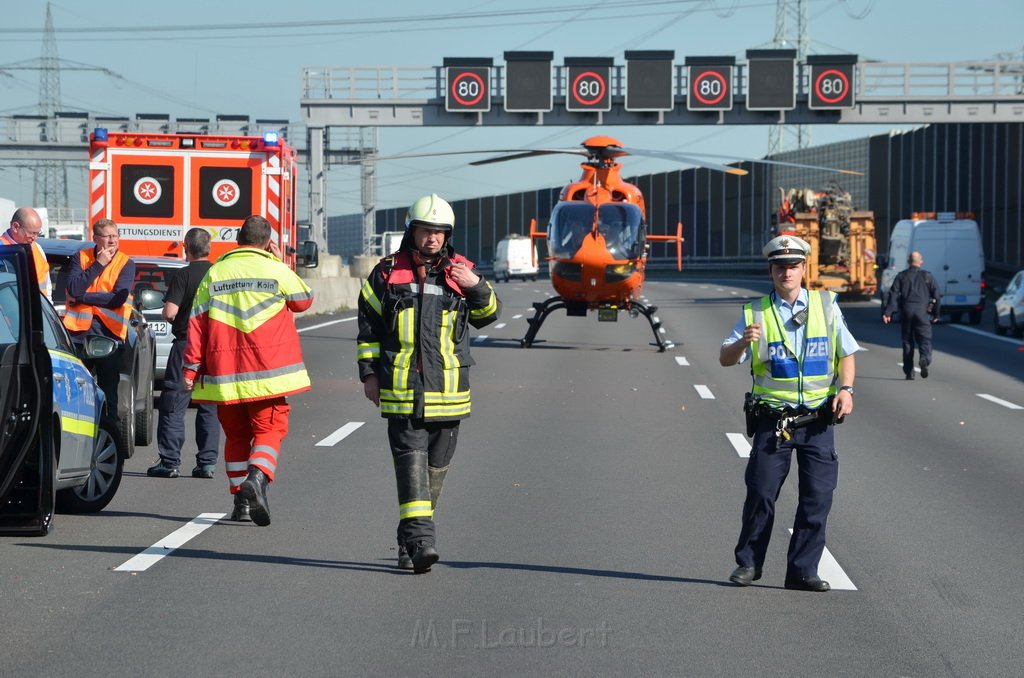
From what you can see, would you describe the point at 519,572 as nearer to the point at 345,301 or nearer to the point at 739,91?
the point at 345,301

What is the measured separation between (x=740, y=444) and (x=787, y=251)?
6260 millimetres

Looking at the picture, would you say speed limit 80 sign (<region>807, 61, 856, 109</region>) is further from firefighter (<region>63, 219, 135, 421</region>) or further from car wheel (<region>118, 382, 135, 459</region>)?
car wheel (<region>118, 382, 135, 459</region>)

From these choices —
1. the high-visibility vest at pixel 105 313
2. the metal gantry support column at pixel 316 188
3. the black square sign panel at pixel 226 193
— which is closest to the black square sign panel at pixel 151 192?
the black square sign panel at pixel 226 193

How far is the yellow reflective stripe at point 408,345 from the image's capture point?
740cm

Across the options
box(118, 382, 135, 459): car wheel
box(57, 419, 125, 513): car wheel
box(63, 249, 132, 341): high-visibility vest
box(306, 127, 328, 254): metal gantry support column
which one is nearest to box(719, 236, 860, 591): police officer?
box(57, 419, 125, 513): car wheel

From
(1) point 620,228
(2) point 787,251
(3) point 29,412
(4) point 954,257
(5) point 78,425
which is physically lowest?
(5) point 78,425

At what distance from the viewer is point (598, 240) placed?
27.2m

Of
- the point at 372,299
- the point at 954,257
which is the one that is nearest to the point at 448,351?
the point at 372,299

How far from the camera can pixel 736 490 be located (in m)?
10.6

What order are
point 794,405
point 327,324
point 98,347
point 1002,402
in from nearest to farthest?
point 794,405, point 98,347, point 1002,402, point 327,324

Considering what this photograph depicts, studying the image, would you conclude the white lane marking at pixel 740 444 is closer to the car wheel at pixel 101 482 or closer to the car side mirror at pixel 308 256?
the car wheel at pixel 101 482

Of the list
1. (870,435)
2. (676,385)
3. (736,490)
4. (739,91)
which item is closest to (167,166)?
(676,385)

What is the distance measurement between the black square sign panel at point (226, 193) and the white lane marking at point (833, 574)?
44.8ft

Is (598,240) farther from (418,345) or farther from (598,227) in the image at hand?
(418,345)
